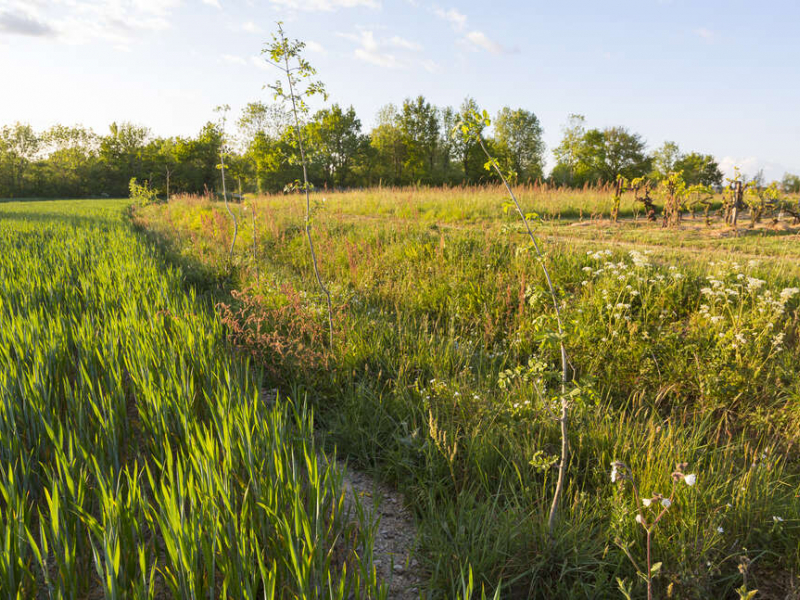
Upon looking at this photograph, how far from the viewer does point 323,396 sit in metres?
3.20

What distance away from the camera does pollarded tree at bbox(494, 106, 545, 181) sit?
50062 mm

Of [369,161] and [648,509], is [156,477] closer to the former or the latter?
[648,509]

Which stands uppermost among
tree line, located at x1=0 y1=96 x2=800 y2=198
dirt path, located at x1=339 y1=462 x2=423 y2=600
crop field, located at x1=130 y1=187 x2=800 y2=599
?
Answer: tree line, located at x1=0 y1=96 x2=800 y2=198

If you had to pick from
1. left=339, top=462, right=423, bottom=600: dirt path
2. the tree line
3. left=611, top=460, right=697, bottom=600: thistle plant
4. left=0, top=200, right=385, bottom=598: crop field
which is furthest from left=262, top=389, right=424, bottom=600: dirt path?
the tree line

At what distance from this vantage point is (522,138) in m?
52.2

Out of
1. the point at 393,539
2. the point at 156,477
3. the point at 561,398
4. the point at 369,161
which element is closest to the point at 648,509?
the point at 561,398

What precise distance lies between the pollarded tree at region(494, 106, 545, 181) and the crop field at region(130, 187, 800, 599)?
46.4 m

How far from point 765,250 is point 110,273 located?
30.5 ft

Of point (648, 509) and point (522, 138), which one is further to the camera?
→ point (522, 138)

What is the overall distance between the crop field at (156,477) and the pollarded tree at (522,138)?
50819 mm

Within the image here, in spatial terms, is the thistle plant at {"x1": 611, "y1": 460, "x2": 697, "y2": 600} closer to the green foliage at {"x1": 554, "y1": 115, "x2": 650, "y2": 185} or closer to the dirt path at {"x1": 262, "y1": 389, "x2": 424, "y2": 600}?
the dirt path at {"x1": 262, "y1": 389, "x2": 424, "y2": 600}

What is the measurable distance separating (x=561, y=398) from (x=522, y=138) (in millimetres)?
55994

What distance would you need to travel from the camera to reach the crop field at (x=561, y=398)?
191 cm

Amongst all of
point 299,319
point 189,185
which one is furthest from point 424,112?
point 299,319
